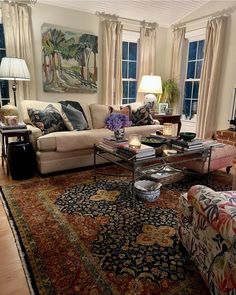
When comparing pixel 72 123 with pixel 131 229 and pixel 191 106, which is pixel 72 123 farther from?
pixel 191 106

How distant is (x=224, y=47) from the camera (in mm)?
3912

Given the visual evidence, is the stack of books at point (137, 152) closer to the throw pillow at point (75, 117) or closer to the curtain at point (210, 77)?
the throw pillow at point (75, 117)

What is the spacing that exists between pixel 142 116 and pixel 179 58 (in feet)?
6.38

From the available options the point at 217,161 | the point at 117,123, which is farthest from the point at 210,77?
the point at 117,123

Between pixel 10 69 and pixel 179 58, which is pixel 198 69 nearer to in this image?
pixel 179 58

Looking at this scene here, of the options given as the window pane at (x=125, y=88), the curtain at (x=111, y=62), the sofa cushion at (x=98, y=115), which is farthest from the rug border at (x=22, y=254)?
the window pane at (x=125, y=88)

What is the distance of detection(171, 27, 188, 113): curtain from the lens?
4.65 meters

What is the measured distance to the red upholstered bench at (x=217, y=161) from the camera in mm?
2525

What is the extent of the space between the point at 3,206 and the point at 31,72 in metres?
2.38

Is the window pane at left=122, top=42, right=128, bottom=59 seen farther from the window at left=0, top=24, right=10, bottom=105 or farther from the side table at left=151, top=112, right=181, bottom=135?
the window at left=0, top=24, right=10, bottom=105

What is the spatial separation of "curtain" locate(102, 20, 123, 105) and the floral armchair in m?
3.41

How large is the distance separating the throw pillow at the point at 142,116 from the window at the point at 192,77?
155cm

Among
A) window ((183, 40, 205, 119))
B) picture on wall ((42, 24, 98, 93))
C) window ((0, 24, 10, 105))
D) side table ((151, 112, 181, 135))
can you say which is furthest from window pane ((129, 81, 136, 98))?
window ((0, 24, 10, 105))

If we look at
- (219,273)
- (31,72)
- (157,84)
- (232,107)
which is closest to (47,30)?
(31,72)
